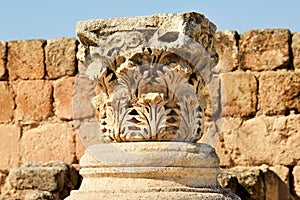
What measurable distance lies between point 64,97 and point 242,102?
96.7 inches

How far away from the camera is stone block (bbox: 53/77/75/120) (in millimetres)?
10438

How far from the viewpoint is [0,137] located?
420 inches

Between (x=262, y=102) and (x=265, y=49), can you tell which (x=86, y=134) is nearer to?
(x=262, y=102)

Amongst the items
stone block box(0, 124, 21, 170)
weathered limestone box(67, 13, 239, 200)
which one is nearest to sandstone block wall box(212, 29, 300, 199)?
stone block box(0, 124, 21, 170)

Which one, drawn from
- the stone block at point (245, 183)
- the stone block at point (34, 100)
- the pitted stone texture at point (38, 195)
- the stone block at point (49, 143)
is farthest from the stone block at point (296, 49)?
the pitted stone texture at point (38, 195)

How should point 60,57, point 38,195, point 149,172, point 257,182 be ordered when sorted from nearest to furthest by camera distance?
point 149,172 → point 38,195 → point 257,182 → point 60,57

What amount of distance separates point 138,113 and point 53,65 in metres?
5.29

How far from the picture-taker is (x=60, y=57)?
10.4 meters

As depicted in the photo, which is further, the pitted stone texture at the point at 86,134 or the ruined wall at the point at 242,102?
the pitted stone texture at the point at 86,134

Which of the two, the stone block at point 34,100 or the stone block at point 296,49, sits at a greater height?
the stone block at point 296,49

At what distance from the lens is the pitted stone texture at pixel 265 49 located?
973 centimetres

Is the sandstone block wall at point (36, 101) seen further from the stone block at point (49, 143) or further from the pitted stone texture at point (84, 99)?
the pitted stone texture at point (84, 99)

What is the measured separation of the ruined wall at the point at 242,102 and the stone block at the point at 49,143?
1cm

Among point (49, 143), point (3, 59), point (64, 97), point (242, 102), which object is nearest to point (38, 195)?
point (49, 143)
